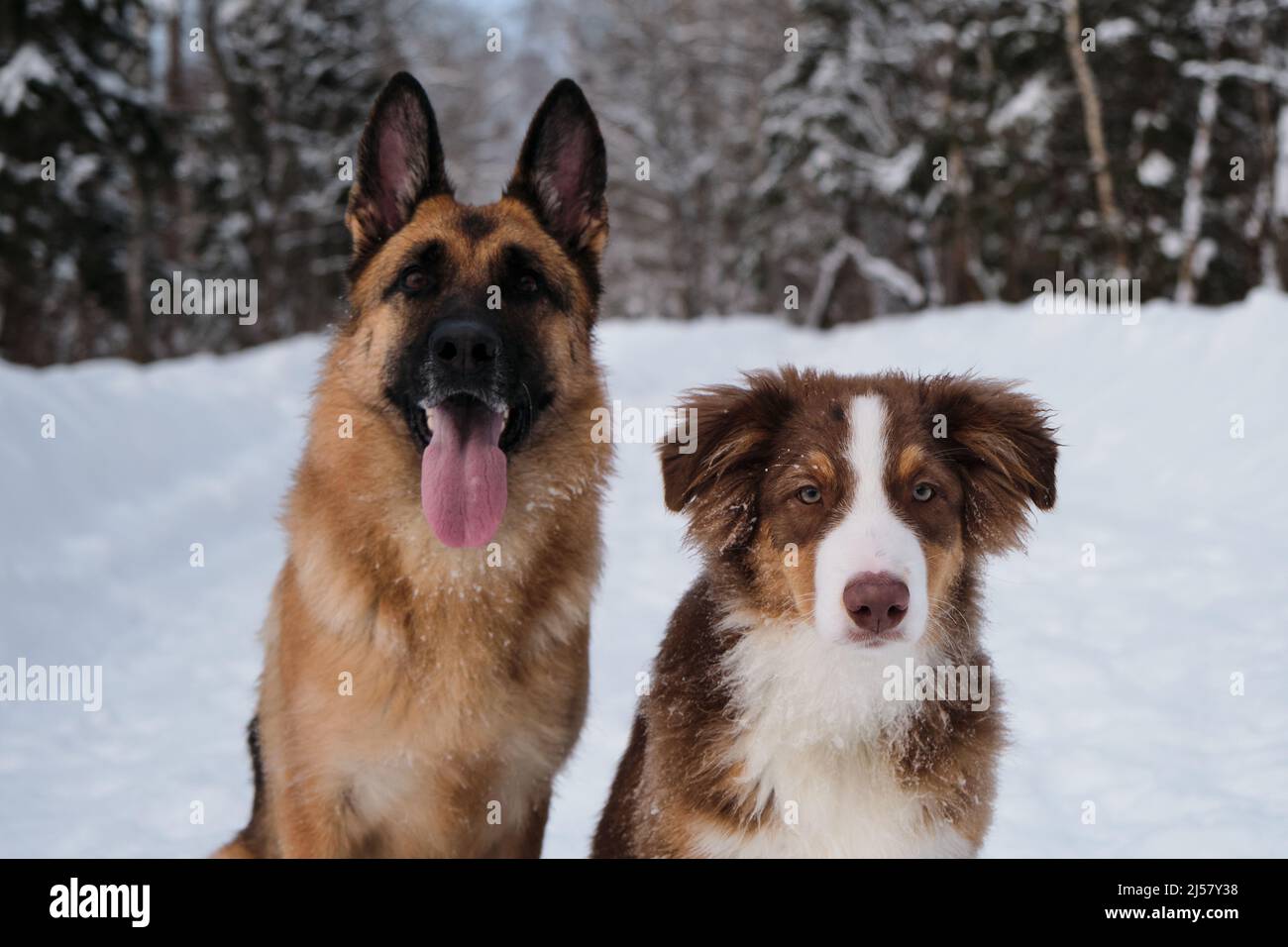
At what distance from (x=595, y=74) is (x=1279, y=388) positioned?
1020 inches

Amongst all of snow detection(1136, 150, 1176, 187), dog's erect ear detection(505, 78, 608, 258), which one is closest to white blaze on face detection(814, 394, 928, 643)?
dog's erect ear detection(505, 78, 608, 258)

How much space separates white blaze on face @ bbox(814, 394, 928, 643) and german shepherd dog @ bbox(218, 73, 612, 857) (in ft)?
4.11

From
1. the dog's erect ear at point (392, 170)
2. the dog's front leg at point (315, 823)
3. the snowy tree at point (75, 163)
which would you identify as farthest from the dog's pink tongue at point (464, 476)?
the snowy tree at point (75, 163)

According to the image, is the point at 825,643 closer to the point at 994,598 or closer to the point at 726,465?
the point at 726,465

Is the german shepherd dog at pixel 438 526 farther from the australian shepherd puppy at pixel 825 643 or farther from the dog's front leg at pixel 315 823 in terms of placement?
the australian shepherd puppy at pixel 825 643

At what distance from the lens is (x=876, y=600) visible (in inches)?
116

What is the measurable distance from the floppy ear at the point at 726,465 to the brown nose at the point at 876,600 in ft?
1.87

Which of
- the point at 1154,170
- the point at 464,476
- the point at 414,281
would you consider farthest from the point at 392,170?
the point at 1154,170

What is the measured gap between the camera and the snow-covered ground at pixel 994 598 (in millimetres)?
5008

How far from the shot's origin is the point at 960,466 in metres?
3.50

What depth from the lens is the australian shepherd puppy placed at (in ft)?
10.9

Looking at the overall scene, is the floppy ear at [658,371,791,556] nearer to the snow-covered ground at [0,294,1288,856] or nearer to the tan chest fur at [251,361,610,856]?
the snow-covered ground at [0,294,1288,856]
